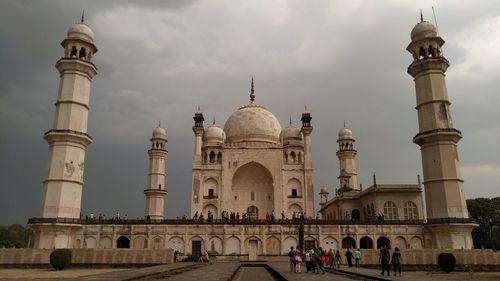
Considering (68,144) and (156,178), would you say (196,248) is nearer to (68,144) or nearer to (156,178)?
(68,144)

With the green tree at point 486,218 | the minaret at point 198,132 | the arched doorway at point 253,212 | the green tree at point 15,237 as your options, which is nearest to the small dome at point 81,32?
the minaret at point 198,132

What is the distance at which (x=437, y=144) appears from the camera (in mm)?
29156

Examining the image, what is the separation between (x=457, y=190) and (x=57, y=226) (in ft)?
88.6

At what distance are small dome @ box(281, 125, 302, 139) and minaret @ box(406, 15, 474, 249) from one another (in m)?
17.1

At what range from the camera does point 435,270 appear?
22484mm

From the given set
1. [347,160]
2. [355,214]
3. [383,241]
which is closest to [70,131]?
[383,241]

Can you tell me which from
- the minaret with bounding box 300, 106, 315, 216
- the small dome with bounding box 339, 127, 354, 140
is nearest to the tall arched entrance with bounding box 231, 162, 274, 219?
the minaret with bounding box 300, 106, 315, 216

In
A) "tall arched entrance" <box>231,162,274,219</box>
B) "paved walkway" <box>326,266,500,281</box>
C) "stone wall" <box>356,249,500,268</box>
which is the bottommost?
"paved walkway" <box>326,266,500,281</box>

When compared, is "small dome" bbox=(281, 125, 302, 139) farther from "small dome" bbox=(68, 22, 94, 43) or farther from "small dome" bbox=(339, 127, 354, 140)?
"small dome" bbox=(68, 22, 94, 43)

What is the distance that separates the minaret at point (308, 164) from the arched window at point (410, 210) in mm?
8876

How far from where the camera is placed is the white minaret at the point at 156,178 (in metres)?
43.9

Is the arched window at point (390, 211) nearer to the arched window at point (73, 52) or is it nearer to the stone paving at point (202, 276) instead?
the stone paving at point (202, 276)

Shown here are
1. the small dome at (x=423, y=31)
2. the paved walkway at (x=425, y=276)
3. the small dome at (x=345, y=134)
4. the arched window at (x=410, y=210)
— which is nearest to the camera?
the paved walkway at (x=425, y=276)

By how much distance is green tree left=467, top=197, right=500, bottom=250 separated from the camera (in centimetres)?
4694
